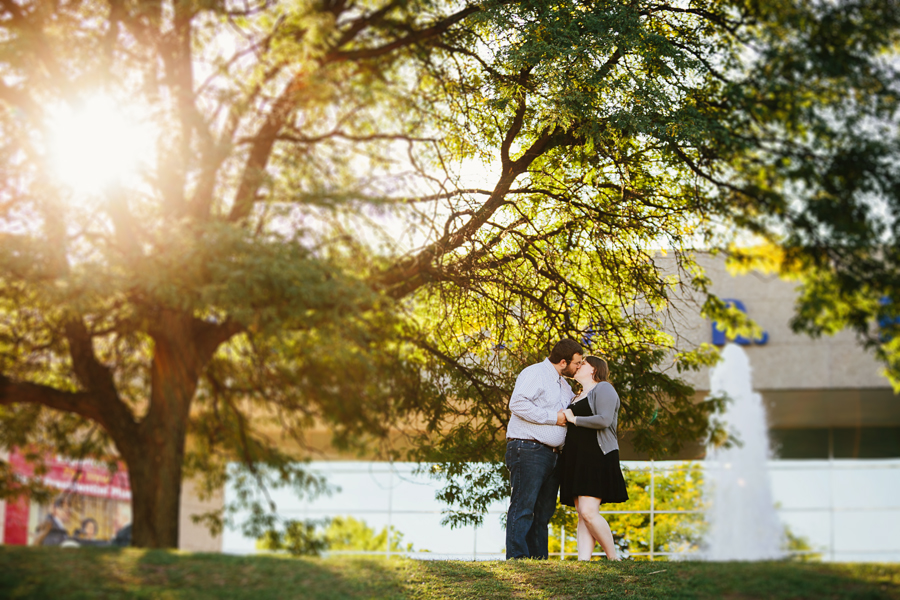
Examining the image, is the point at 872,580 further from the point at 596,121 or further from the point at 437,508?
the point at 596,121

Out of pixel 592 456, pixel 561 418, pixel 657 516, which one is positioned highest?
pixel 561 418

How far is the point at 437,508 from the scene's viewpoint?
4316 millimetres

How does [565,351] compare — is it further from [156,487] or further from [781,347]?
[156,487]

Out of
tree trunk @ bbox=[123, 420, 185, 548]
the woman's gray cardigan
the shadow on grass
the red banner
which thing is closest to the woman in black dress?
the woman's gray cardigan

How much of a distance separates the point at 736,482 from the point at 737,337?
3.08ft

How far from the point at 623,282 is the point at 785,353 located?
0.88m

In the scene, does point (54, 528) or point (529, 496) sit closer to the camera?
point (529, 496)

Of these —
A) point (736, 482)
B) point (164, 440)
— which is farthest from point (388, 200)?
point (736, 482)

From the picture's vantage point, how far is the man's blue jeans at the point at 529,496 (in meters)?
3.69

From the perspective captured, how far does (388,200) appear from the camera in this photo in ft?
25.1

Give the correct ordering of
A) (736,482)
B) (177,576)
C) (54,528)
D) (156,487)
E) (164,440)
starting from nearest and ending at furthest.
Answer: (177,576) < (736,482) < (156,487) < (164,440) < (54,528)

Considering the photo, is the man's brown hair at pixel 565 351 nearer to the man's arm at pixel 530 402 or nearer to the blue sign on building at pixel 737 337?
the man's arm at pixel 530 402

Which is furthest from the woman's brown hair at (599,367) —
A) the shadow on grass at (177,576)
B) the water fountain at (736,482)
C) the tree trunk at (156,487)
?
the tree trunk at (156,487)

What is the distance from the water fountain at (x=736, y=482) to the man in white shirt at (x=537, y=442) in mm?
889
